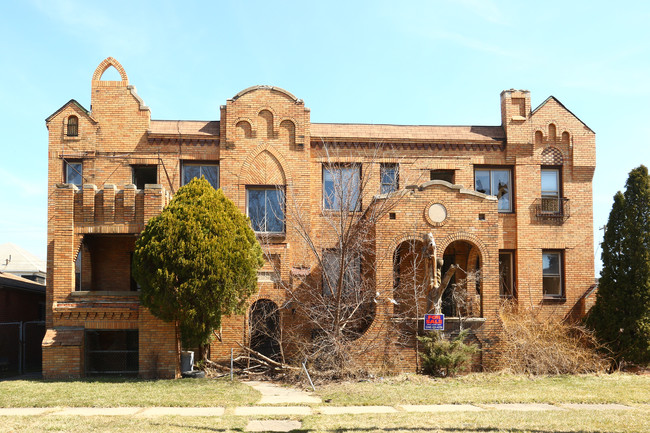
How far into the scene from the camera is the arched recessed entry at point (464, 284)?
18.9m

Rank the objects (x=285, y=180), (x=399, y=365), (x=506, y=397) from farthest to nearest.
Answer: (x=285, y=180)
(x=399, y=365)
(x=506, y=397)

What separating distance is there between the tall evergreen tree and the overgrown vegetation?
4748 millimetres

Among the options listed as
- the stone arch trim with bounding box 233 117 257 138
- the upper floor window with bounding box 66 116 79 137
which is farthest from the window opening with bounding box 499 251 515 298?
the upper floor window with bounding box 66 116 79 137

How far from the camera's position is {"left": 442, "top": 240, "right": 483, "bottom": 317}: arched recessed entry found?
18.9 m

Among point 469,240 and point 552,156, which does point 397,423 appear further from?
point 552,156

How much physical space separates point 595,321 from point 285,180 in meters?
11.2

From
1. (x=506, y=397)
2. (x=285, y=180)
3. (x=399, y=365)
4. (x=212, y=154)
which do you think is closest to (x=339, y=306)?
(x=399, y=365)

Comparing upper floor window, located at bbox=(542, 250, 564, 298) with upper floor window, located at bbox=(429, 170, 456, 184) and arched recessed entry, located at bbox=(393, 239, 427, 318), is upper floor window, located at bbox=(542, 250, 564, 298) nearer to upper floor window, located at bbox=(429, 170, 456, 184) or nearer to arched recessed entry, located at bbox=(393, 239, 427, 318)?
upper floor window, located at bbox=(429, 170, 456, 184)

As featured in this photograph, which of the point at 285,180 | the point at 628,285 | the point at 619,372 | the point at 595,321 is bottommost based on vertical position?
the point at 619,372

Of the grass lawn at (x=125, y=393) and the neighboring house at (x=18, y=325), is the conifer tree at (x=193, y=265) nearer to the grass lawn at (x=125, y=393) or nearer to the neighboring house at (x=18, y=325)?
the grass lawn at (x=125, y=393)

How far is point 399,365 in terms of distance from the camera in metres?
17.9

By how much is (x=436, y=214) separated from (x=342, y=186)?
3.26 metres

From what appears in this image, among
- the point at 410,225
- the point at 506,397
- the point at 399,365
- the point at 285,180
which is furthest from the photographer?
the point at 285,180

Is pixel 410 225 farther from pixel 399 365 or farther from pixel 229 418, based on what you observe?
pixel 229 418
